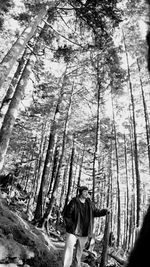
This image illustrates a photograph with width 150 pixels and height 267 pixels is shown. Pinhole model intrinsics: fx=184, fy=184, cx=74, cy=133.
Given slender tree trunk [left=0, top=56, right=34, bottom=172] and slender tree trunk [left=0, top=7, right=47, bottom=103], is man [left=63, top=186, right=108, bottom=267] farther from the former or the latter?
slender tree trunk [left=0, top=7, right=47, bottom=103]

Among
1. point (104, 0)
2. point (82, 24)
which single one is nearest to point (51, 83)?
point (82, 24)

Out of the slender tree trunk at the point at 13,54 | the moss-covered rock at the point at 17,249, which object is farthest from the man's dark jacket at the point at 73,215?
the slender tree trunk at the point at 13,54

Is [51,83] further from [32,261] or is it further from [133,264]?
[133,264]

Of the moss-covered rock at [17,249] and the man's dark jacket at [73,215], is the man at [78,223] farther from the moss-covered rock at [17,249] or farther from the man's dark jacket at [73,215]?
the moss-covered rock at [17,249]

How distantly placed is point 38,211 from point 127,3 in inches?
420

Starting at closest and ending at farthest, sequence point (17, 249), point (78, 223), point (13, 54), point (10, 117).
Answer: point (78, 223) < point (17, 249) < point (13, 54) < point (10, 117)

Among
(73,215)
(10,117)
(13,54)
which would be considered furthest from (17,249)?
(13,54)

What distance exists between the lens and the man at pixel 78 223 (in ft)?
11.9

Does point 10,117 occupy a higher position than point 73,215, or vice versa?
point 10,117

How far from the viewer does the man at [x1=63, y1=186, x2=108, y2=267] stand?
11.9 ft

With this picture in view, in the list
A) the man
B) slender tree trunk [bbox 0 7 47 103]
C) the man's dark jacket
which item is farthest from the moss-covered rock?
slender tree trunk [bbox 0 7 47 103]

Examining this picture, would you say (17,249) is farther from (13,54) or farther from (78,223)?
(13,54)

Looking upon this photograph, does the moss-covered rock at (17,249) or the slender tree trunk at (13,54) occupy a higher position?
the slender tree trunk at (13,54)

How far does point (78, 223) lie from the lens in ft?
12.3
